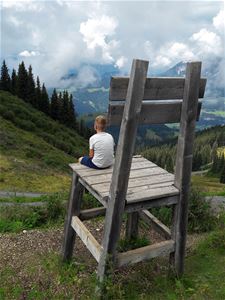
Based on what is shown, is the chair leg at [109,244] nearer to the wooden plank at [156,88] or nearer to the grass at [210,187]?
the wooden plank at [156,88]

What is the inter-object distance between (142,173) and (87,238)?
1386 millimetres

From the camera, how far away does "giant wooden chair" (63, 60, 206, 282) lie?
4457 mm

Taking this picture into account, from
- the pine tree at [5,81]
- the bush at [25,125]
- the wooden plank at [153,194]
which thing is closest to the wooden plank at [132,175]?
the wooden plank at [153,194]

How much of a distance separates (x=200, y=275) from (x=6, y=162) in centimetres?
3489

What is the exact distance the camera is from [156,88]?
4590 mm

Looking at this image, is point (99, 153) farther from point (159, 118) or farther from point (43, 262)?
point (43, 262)

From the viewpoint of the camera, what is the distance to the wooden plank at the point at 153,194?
483cm

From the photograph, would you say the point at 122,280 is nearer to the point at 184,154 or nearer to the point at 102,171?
the point at 102,171

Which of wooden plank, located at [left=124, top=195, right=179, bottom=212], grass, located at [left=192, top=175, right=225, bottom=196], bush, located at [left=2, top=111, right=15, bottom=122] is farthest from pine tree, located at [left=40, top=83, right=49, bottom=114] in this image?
wooden plank, located at [left=124, top=195, right=179, bottom=212]

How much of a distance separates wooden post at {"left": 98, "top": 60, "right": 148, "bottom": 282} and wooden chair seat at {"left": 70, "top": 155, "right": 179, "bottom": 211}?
0.20 meters

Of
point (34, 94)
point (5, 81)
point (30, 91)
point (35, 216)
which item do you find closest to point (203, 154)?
point (34, 94)

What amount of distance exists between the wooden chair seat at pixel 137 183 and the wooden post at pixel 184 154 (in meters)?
0.19

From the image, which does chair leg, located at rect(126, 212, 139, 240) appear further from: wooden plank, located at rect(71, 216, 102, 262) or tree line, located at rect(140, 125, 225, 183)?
tree line, located at rect(140, 125, 225, 183)

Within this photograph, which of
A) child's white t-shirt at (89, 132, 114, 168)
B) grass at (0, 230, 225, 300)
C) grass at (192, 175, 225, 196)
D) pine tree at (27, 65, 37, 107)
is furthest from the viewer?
pine tree at (27, 65, 37, 107)
